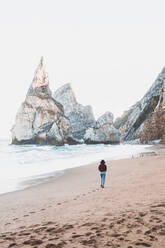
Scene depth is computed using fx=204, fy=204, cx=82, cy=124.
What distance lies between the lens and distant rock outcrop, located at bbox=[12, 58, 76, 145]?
213 feet

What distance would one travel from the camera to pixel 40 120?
→ 2616 inches

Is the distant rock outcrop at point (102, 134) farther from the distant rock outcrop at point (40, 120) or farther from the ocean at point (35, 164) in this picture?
the ocean at point (35, 164)

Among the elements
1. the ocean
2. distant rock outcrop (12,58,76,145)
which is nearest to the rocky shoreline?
distant rock outcrop (12,58,76,145)

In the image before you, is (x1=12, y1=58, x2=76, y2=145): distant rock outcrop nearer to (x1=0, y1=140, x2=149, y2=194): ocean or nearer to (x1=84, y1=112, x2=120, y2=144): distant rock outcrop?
(x1=84, y1=112, x2=120, y2=144): distant rock outcrop

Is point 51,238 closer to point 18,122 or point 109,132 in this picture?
point 18,122

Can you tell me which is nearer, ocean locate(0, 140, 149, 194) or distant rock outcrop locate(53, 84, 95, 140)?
ocean locate(0, 140, 149, 194)

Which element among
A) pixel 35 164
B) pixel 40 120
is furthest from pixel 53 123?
pixel 35 164

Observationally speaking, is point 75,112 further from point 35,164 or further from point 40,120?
point 35,164

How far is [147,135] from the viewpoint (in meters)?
Result: 61.4

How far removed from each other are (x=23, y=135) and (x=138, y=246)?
218 ft

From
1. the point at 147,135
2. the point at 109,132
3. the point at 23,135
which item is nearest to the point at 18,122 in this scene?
the point at 23,135

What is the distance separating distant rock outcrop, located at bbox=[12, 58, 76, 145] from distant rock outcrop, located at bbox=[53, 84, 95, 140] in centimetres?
3599

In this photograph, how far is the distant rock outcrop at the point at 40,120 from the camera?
64.9m

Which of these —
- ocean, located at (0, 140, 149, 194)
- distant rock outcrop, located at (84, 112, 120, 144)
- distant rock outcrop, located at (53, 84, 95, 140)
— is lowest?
ocean, located at (0, 140, 149, 194)
